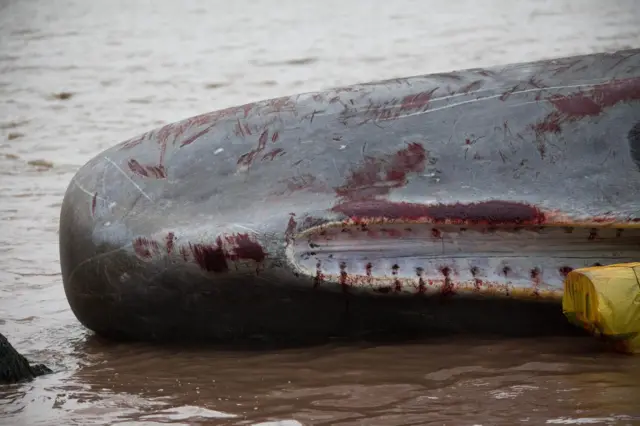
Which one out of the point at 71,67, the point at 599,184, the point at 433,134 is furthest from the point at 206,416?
the point at 71,67

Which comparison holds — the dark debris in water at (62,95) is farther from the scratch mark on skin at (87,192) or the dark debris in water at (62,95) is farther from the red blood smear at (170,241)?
the red blood smear at (170,241)

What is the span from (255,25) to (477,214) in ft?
33.9

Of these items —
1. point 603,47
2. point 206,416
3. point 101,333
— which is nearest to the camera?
point 206,416

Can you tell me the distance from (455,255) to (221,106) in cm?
580

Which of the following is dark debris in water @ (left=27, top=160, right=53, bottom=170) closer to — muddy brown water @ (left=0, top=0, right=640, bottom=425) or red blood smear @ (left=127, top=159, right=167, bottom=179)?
muddy brown water @ (left=0, top=0, right=640, bottom=425)

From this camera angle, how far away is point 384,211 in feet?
14.0

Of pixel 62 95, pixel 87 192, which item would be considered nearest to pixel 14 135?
pixel 62 95

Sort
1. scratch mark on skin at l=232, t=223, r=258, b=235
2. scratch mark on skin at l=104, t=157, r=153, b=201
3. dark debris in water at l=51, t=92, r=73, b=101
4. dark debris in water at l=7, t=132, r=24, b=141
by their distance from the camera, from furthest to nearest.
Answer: dark debris in water at l=51, t=92, r=73, b=101 < dark debris in water at l=7, t=132, r=24, b=141 < scratch mark on skin at l=104, t=157, r=153, b=201 < scratch mark on skin at l=232, t=223, r=258, b=235

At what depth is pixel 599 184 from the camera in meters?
4.23

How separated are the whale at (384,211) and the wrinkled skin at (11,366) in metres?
0.38

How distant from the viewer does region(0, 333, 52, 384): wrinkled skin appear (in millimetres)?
4402

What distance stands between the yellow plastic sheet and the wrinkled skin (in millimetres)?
2043

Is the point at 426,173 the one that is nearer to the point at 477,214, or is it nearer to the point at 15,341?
the point at 477,214

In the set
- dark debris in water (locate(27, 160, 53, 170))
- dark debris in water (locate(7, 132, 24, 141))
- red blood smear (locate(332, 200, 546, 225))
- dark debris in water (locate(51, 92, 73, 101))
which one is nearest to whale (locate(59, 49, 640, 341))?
red blood smear (locate(332, 200, 546, 225))
